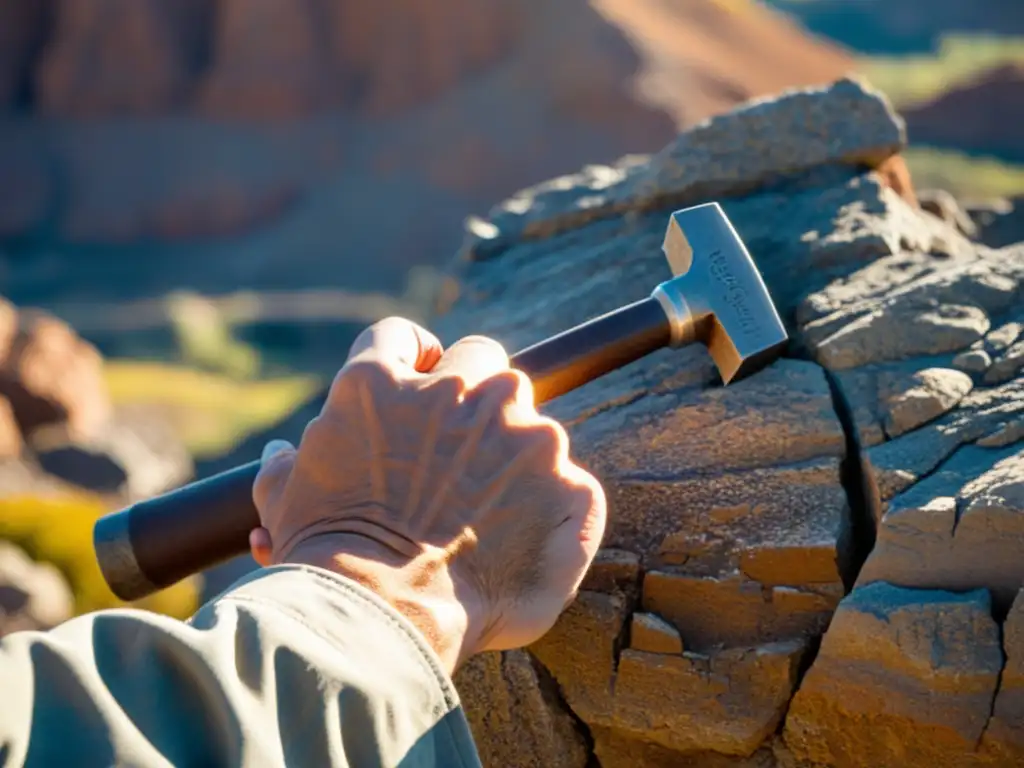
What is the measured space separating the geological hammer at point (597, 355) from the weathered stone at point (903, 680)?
0.49 m

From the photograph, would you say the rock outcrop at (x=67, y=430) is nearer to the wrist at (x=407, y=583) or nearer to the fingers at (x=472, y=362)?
the fingers at (x=472, y=362)

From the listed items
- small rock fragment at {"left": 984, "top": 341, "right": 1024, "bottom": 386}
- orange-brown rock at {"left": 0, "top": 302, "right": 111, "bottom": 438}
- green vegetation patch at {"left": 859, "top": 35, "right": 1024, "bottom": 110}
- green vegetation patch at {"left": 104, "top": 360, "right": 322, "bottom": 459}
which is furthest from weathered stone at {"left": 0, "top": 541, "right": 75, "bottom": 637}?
green vegetation patch at {"left": 859, "top": 35, "right": 1024, "bottom": 110}

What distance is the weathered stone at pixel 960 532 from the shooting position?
5.61 feet

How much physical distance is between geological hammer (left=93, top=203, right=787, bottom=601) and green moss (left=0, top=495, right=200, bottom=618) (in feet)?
13.8

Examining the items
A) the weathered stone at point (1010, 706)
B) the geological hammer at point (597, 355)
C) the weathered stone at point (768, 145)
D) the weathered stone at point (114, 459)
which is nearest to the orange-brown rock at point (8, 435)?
the weathered stone at point (114, 459)

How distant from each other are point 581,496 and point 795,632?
474mm

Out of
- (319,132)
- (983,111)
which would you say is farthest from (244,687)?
(319,132)

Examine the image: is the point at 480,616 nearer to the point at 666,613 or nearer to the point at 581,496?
the point at 581,496

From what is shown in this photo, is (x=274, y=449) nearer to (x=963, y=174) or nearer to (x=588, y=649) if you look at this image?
(x=588, y=649)

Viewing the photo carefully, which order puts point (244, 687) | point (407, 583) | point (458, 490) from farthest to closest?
1. point (458, 490)
2. point (407, 583)
3. point (244, 687)

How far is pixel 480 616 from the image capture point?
1547 millimetres

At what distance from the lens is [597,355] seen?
193 centimetres

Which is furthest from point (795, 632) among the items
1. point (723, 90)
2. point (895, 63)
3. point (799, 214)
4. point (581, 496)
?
point (895, 63)

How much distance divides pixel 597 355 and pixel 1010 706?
2.61 feet
